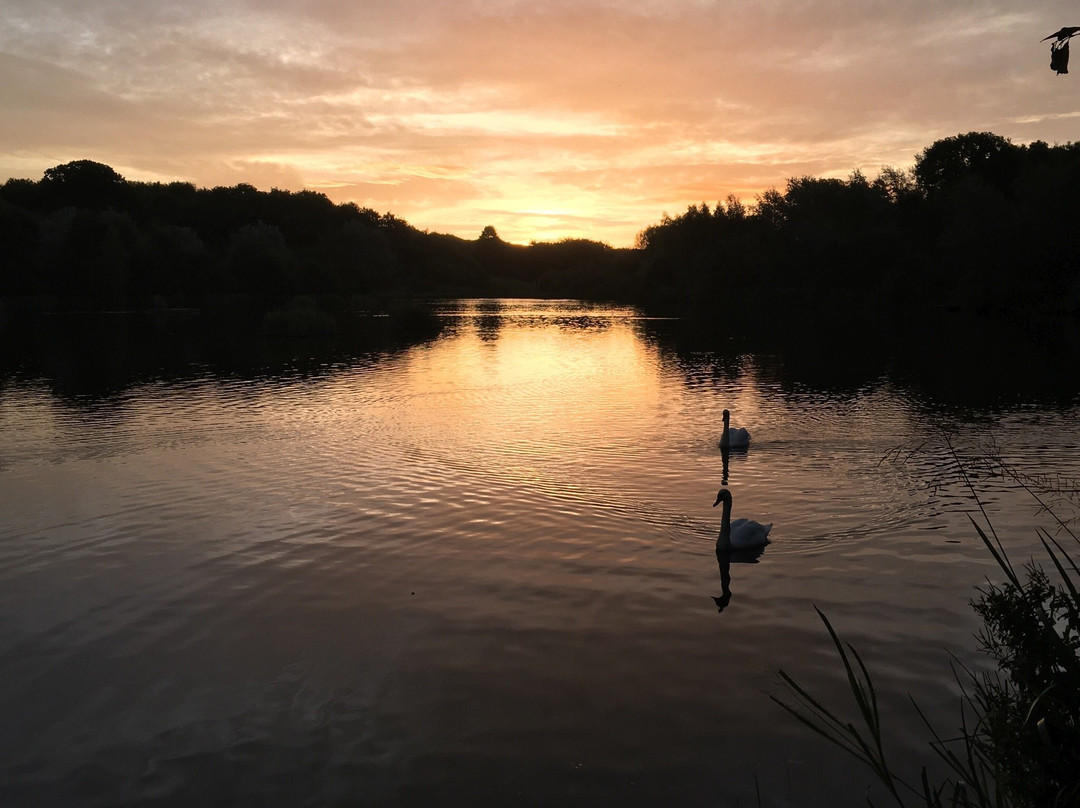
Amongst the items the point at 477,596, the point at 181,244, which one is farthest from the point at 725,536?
the point at 181,244

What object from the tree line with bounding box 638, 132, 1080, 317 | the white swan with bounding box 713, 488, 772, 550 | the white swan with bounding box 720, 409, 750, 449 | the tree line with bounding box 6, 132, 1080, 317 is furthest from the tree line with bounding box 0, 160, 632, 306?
the white swan with bounding box 713, 488, 772, 550

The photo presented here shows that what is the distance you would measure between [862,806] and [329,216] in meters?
164

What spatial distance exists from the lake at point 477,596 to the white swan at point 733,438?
1.12 ft

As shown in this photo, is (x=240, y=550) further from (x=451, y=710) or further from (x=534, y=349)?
(x=534, y=349)

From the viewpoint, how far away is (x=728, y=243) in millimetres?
132875

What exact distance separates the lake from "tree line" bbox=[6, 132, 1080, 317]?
54319 millimetres

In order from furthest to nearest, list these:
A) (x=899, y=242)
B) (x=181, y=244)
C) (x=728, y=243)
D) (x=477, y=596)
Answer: (x=728, y=243) → (x=181, y=244) → (x=899, y=242) → (x=477, y=596)

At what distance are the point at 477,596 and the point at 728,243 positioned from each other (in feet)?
419

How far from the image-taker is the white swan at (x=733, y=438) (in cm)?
2184

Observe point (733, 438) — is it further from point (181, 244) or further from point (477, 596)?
point (181, 244)

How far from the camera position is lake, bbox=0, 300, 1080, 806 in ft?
26.5

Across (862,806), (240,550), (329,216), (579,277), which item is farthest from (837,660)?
(579,277)

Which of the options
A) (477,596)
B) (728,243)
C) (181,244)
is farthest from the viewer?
(728,243)

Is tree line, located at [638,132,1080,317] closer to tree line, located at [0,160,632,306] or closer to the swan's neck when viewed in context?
tree line, located at [0,160,632,306]
